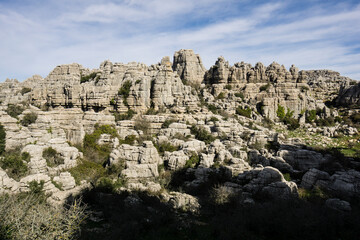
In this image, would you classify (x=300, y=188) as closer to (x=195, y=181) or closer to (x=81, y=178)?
(x=195, y=181)

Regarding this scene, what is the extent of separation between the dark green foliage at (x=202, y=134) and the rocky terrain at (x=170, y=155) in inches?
4.1

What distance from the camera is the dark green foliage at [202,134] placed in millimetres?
22094

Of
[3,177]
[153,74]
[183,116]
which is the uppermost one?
[153,74]

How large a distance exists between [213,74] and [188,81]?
5.24 meters

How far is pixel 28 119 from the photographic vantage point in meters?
20.9

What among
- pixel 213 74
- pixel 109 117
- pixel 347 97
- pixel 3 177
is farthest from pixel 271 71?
pixel 3 177

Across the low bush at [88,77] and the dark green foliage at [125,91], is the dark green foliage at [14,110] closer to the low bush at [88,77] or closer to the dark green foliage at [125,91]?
the low bush at [88,77]

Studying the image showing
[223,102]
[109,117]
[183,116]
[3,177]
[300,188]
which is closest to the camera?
[3,177]

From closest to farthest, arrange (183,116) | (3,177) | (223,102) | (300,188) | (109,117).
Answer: (3,177), (300,188), (109,117), (183,116), (223,102)

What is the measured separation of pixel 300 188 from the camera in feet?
41.1

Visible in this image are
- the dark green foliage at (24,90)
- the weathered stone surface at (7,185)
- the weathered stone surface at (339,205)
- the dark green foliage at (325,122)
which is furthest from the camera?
the dark green foliage at (325,122)

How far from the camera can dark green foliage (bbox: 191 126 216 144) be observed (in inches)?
870

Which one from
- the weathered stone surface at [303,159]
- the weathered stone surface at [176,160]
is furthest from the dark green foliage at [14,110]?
the weathered stone surface at [303,159]

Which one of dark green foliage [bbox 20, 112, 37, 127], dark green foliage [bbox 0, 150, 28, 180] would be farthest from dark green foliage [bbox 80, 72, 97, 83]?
dark green foliage [bbox 0, 150, 28, 180]
